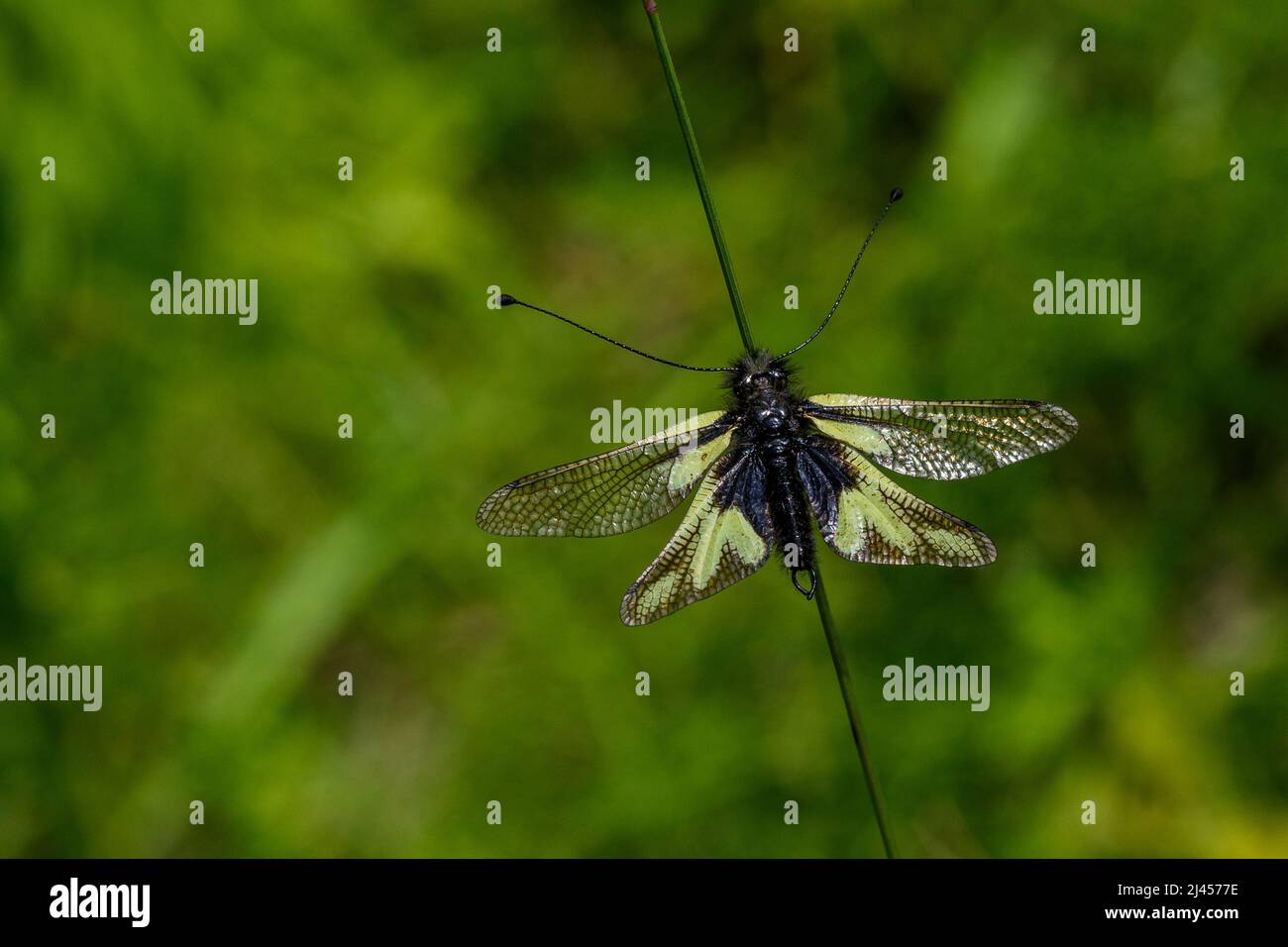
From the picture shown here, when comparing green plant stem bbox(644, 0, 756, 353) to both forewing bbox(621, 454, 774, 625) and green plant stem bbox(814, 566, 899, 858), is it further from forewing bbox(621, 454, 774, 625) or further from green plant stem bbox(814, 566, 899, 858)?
green plant stem bbox(814, 566, 899, 858)

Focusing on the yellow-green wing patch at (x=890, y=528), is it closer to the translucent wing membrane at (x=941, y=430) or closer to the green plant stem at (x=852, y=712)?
the translucent wing membrane at (x=941, y=430)

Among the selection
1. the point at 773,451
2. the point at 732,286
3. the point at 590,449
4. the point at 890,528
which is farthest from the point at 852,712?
the point at 590,449

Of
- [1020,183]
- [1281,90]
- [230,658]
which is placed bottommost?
[230,658]

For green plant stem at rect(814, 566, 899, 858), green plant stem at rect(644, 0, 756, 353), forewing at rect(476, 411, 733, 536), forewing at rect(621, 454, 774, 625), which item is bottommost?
green plant stem at rect(814, 566, 899, 858)

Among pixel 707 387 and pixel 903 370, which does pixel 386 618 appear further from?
pixel 903 370

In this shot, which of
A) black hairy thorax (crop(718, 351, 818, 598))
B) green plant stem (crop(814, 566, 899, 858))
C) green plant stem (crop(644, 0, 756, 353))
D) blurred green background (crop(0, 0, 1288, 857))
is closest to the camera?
green plant stem (crop(644, 0, 756, 353))

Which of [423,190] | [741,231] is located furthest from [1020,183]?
[423,190]

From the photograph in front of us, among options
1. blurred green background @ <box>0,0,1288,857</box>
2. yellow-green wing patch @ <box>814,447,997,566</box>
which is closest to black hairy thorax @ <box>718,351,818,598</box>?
yellow-green wing patch @ <box>814,447,997,566</box>
